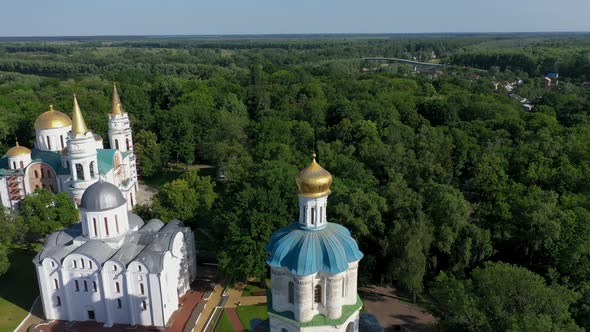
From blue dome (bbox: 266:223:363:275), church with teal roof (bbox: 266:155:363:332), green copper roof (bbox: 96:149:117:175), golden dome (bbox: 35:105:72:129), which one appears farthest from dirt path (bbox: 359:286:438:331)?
golden dome (bbox: 35:105:72:129)

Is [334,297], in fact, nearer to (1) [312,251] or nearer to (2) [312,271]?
(2) [312,271]

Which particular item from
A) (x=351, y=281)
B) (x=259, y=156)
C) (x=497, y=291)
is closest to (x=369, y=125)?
(x=259, y=156)

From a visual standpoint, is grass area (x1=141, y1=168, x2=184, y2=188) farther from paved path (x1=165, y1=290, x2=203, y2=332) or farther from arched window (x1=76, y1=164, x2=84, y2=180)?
paved path (x1=165, y1=290, x2=203, y2=332)

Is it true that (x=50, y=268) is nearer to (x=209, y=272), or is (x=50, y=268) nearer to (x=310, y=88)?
(x=209, y=272)

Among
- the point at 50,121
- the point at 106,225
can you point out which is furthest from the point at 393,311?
the point at 50,121

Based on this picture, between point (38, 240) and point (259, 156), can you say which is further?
point (259, 156)

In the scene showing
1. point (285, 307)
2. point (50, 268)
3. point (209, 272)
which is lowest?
point (209, 272)
